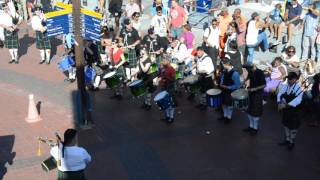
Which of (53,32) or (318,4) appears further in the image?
(318,4)

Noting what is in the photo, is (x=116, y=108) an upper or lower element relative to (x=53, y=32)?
lower

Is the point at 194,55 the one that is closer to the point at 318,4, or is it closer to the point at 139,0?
the point at 318,4

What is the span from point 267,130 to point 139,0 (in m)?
10.6

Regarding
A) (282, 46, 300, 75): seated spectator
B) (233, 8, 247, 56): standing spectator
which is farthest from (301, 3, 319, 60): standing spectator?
(282, 46, 300, 75): seated spectator

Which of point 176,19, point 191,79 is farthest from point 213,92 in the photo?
point 176,19

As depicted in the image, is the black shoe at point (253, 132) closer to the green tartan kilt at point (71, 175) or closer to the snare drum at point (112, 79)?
the snare drum at point (112, 79)

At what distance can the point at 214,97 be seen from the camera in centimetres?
1180

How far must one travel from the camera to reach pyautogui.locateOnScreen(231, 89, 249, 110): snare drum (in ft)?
36.7

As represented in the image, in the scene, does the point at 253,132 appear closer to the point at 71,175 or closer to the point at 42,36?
the point at 71,175

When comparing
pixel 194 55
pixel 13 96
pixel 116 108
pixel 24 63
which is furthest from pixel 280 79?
pixel 24 63

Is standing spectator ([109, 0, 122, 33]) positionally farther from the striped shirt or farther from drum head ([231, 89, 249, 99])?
drum head ([231, 89, 249, 99])

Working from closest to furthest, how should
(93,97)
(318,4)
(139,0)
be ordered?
(93,97)
(318,4)
(139,0)

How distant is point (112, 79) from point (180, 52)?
1934 mm

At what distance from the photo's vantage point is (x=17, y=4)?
889 inches
